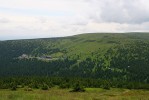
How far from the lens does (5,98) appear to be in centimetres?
4619

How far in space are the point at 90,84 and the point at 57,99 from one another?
248ft

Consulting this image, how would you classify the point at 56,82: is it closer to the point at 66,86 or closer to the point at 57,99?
the point at 66,86

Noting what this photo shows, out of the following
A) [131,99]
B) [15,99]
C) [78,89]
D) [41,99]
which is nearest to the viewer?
[15,99]

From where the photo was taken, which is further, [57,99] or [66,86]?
[66,86]

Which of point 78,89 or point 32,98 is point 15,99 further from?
point 78,89

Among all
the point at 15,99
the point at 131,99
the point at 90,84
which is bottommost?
the point at 90,84

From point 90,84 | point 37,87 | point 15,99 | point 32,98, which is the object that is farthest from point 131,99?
point 90,84

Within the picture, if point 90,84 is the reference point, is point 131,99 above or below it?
above

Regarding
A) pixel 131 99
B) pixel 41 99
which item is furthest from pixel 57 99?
pixel 131 99

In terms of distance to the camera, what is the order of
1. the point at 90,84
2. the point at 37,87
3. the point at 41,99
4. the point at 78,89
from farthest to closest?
the point at 90,84 < the point at 37,87 < the point at 78,89 < the point at 41,99

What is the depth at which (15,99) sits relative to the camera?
1818 inches

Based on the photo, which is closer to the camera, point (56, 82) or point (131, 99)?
point (131, 99)

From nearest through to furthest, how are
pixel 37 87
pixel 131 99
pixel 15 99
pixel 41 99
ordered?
pixel 15 99 < pixel 41 99 < pixel 131 99 < pixel 37 87

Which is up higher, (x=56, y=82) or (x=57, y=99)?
(x=57, y=99)
